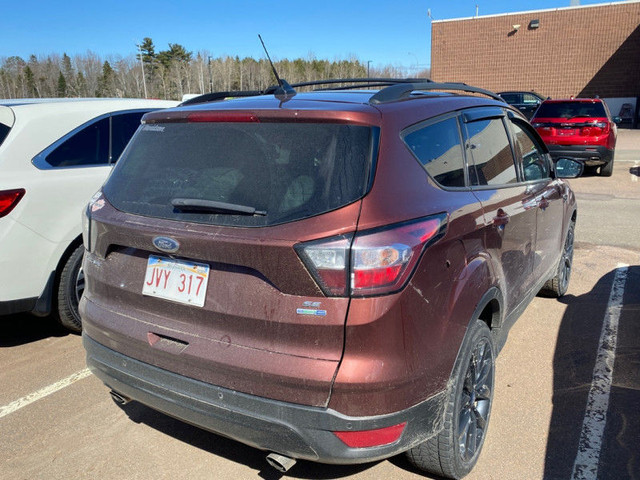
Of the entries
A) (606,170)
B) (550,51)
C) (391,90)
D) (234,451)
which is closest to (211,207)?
(391,90)

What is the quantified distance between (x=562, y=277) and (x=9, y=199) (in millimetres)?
4535

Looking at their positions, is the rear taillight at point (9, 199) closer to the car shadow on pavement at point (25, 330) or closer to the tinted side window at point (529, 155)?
the car shadow on pavement at point (25, 330)

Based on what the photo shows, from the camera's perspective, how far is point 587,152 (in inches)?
503

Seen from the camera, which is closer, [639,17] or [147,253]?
[147,253]

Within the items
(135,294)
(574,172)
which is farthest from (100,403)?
(574,172)

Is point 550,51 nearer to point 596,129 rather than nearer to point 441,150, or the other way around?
point 596,129

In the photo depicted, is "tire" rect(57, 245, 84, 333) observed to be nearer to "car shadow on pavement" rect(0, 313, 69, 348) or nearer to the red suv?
"car shadow on pavement" rect(0, 313, 69, 348)

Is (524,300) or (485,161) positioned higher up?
(485,161)

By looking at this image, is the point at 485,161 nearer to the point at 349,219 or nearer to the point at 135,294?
the point at 349,219

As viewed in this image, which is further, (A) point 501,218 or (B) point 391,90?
(A) point 501,218

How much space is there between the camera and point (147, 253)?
94.8 inches

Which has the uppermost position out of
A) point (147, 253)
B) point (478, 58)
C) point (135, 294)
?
point (478, 58)

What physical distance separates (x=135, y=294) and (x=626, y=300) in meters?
4.43

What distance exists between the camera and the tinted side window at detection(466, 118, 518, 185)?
2.98m
